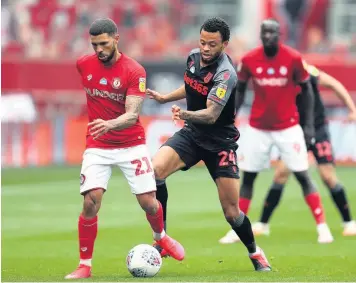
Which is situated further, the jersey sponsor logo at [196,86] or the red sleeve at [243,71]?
the red sleeve at [243,71]

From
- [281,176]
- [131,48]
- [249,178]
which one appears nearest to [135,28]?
[131,48]

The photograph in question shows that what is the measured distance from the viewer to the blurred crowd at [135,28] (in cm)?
→ 2870

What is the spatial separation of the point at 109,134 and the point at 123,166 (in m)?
0.34

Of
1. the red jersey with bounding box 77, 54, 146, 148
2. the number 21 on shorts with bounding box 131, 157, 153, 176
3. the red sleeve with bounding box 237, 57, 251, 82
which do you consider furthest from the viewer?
the red sleeve with bounding box 237, 57, 251, 82

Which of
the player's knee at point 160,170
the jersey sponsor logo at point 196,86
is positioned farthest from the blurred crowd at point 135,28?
the jersey sponsor logo at point 196,86

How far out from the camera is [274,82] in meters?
13.1

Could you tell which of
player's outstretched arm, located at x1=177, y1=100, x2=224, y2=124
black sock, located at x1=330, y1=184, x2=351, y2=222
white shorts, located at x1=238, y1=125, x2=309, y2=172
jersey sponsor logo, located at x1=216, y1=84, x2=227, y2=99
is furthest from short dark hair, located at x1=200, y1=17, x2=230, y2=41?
black sock, located at x1=330, y1=184, x2=351, y2=222

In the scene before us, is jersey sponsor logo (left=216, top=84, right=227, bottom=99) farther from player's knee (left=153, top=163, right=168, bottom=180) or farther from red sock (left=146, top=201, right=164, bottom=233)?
red sock (left=146, top=201, right=164, bottom=233)

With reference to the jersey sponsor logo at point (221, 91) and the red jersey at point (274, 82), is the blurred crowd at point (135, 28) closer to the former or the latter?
the red jersey at point (274, 82)

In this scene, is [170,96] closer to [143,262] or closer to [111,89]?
[111,89]

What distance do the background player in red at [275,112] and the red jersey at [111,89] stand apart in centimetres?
277

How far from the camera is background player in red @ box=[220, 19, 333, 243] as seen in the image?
13.0 m

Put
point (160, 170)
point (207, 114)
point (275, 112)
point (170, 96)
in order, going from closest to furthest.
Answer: point (207, 114) < point (160, 170) < point (170, 96) < point (275, 112)

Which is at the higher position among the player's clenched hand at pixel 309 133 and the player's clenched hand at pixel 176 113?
the player's clenched hand at pixel 176 113
